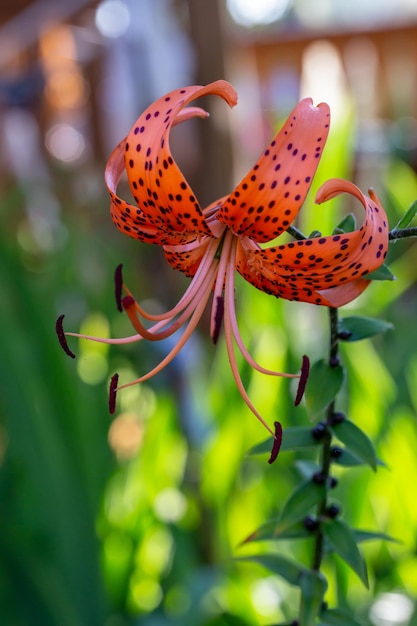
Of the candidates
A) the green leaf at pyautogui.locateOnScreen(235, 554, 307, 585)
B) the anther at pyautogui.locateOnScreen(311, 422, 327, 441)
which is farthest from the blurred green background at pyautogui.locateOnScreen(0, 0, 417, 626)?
the anther at pyautogui.locateOnScreen(311, 422, 327, 441)

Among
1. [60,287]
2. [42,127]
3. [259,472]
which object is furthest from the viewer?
[42,127]

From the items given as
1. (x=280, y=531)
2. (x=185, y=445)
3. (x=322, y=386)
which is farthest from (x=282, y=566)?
(x=185, y=445)

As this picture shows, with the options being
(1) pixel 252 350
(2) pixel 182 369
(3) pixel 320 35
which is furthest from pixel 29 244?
(3) pixel 320 35

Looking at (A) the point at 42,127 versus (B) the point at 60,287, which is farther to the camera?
(A) the point at 42,127

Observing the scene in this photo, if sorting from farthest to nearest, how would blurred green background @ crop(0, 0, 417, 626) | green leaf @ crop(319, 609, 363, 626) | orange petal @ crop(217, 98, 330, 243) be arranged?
1. blurred green background @ crop(0, 0, 417, 626)
2. green leaf @ crop(319, 609, 363, 626)
3. orange petal @ crop(217, 98, 330, 243)

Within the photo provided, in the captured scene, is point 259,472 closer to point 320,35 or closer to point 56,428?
point 56,428

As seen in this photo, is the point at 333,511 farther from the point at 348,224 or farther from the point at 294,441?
the point at 348,224

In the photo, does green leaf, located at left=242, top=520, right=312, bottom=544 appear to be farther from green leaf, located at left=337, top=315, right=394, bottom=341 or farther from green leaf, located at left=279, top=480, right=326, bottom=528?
green leaf, located at left=337, top=315, right=394, bottom=341

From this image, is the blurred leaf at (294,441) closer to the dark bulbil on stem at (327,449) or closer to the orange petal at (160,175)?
the dark bulbil on stem at (327,449)
